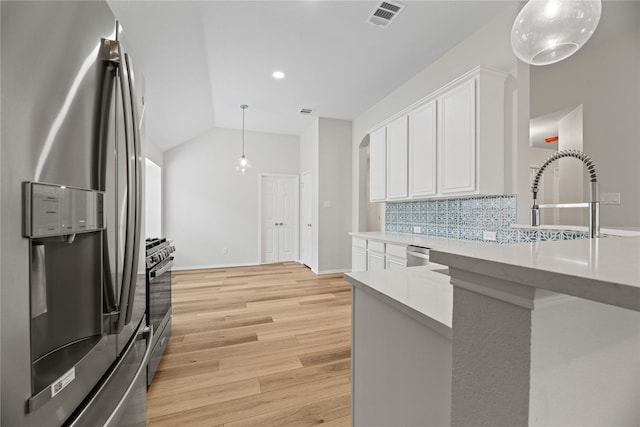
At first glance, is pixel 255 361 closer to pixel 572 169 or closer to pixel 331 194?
pixel 331 194

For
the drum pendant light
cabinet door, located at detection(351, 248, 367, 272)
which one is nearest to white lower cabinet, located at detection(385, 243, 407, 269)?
cabinet door, located at detection(351, 248, 367, 272)

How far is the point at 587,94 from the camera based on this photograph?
3.22 m

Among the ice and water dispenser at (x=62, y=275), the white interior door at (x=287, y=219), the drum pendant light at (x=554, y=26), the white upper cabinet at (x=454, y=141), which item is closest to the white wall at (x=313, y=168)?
the white interior door at (x=287, y=219)

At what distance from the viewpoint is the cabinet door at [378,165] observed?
3.71m

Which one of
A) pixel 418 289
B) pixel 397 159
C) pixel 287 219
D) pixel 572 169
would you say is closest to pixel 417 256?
pixel 397 159

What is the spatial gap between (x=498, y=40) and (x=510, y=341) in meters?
3.00

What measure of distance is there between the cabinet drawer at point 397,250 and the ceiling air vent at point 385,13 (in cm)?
216

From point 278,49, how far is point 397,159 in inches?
73.9

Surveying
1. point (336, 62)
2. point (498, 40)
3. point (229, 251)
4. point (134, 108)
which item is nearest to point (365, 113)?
point (336, 62)

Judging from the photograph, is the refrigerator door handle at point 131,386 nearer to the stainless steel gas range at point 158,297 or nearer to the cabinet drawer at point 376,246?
the stainless steel gas range at point 158,297

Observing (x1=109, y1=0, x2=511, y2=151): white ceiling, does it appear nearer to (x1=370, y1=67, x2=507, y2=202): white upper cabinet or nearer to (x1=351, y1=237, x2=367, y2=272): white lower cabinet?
(x1=370, y1=67, x2=507, y2=202): white upper cabinet

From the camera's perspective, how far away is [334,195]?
5.33m

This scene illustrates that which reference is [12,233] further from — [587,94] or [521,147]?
[587,94]

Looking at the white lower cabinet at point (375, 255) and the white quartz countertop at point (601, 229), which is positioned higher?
the white quartz countertop at point (601, 229)
